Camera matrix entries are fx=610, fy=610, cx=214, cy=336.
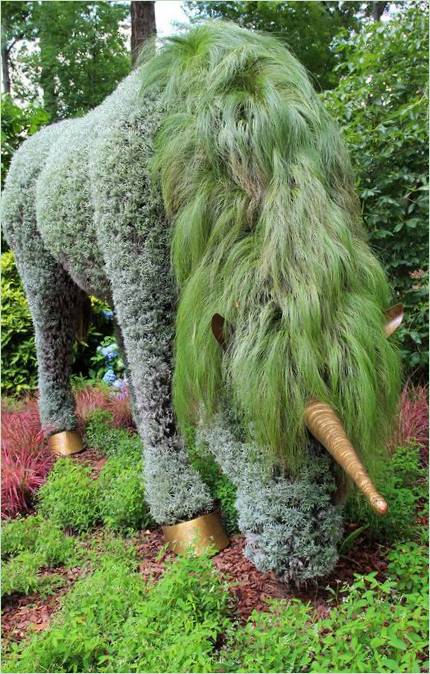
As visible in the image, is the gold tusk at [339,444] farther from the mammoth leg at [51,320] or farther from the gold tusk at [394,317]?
the mammoth leg at [51,320]

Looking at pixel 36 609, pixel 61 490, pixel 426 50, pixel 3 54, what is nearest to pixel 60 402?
pixel 61 490

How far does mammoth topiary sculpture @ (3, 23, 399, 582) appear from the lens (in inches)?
78.3

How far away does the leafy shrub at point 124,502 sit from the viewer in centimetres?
320

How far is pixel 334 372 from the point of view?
1.94 meters

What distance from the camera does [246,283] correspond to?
212 cm

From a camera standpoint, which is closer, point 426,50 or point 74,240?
point 74,240

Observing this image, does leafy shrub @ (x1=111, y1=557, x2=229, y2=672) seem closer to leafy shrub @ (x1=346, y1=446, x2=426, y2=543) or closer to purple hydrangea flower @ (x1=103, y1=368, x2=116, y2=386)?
leafy shrub @ (x1=346, y1=446, x2=426, y2=543)

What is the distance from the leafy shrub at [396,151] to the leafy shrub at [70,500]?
2692 millimetres

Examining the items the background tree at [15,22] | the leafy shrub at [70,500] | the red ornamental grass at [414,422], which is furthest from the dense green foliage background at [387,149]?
the background tree at [15,22]

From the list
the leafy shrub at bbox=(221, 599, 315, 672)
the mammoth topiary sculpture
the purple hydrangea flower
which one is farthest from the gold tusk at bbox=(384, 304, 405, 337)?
the purple hydrangea flower

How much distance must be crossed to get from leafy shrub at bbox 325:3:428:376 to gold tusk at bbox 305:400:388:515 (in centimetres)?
299

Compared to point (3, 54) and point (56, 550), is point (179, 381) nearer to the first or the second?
point (56, 550)

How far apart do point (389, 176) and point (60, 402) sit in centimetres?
303

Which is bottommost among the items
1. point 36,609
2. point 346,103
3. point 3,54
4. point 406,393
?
point 406,393
